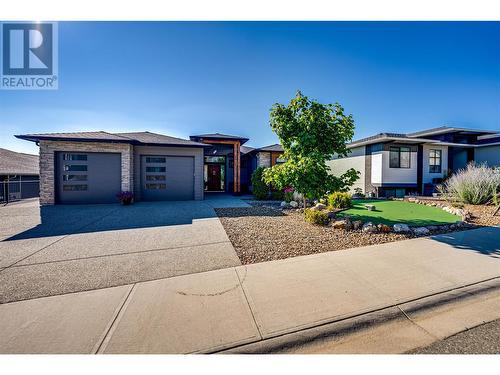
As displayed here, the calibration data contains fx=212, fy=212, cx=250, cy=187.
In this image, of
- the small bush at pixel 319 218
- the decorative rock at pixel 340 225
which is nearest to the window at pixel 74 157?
the small bush at pixel 319 218

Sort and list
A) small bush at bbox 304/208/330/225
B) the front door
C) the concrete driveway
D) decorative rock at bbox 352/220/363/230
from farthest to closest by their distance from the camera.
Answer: the front door, small bush at bbox 304/208/330/225, decorative rock at bbox 352/220/363/230, the concrete driveway

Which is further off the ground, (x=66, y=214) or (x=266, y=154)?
(x=266, y=154)

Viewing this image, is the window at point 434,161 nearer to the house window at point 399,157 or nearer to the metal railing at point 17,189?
the house window at point 399,157

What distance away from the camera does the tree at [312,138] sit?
645cm

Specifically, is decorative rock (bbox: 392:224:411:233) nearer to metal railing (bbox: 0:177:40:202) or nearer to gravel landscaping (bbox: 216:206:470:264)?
gravel landscaping (bbox: 216:206:470:264)

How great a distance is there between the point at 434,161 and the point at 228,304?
19106mm

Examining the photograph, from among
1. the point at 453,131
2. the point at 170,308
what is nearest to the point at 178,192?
the point at 170,308

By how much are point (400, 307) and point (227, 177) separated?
16.8m

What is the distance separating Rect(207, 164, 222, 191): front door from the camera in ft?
61.3

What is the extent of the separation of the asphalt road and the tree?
177 inches

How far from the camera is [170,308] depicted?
2.58m

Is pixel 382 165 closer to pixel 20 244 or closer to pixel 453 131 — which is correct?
pixel 453 131

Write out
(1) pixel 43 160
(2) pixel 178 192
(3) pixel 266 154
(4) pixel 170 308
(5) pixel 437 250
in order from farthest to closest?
(3) pixel 266 154, (2) pixel 178 192, (1) pixel 43 160, (5) pixel 437 250, (4) pixel 170 308

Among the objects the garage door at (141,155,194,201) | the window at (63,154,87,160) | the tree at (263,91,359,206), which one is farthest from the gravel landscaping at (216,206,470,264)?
the window at (63,154,87,160)
